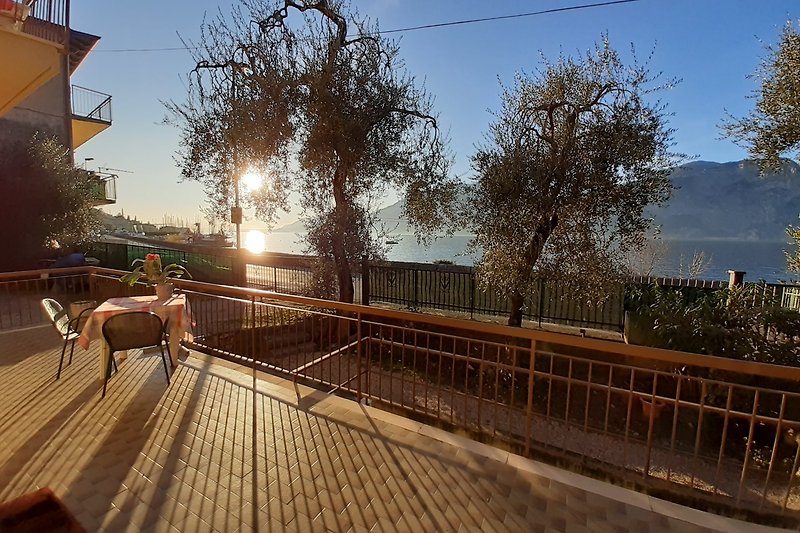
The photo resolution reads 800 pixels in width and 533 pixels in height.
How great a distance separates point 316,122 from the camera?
23.0 ft

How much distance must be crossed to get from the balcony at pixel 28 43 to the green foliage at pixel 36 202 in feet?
20.4

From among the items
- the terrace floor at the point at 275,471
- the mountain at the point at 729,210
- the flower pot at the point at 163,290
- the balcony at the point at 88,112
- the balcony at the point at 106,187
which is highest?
the mountain at the point at 729,210

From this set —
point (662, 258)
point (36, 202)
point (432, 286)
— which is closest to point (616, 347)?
point (432, 286)

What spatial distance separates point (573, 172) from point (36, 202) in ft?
42.8

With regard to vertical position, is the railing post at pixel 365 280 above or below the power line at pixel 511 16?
below

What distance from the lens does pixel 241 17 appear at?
7.35 m

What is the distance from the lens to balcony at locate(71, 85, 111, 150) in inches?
582

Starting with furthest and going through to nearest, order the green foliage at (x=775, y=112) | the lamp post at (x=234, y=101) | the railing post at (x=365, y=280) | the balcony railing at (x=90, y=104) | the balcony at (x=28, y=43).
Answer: the balcony railing at (x=90, y=104) → the railing post at (x=365, y=280) → the lamp post at (x=234, y=101) → the green foliage at (x=775, y=112) → the balcony at (x=28, y=43)

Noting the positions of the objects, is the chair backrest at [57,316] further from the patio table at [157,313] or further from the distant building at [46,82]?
the distant building at [46,82]

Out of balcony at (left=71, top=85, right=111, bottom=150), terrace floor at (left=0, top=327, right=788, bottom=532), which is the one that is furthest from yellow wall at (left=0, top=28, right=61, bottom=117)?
balcony at (left=71, top=85, right=111, bottom=150)

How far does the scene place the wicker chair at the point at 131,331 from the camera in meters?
3.62

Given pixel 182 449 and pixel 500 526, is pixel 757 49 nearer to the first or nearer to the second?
pixel 500 526

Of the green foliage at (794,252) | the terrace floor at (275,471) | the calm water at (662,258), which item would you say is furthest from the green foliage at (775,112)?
the terrace floor at (275,471)

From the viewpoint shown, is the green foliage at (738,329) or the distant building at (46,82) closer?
the distant building at (46,82)
